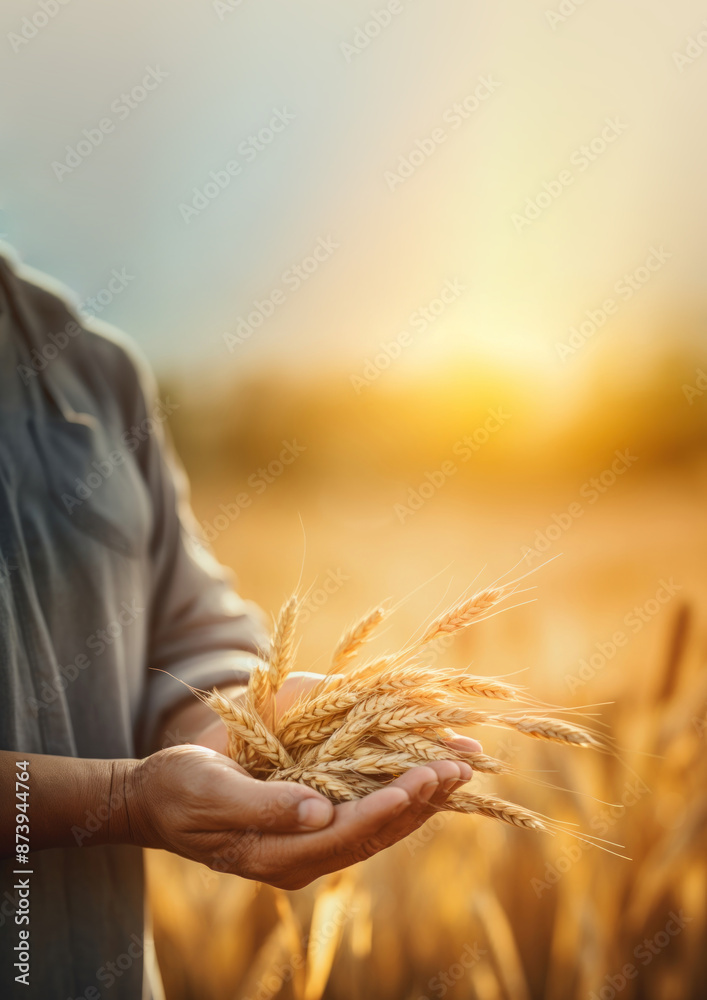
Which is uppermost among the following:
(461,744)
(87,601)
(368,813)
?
(461,744)

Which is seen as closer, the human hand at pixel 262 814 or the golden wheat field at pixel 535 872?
the human hand at pixel 262 814

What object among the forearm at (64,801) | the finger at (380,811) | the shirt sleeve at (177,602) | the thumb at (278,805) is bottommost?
the forearm at (64,801)

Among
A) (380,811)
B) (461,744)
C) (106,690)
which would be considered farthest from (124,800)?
(461,744)

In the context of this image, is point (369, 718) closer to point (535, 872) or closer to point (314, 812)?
point (314, 812)

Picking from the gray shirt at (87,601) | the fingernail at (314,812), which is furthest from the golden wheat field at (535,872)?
the fingernail at (314,812)

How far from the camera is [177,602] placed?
1.65m

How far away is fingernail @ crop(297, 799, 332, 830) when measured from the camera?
3.18 ft

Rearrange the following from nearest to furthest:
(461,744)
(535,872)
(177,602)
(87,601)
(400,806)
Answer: (400,806) < (461,744) < (87,601) < (177,602) < (535,872)

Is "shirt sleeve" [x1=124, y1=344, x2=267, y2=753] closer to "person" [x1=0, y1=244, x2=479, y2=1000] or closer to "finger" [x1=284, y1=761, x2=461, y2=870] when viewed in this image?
"person" [x1=0, y1=244, x2=479, y2=1000]

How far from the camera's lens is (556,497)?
3742mm

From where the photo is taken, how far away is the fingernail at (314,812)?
97 centimetres

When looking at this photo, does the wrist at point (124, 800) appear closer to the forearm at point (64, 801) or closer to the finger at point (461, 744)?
the forearm at point (64, 801)

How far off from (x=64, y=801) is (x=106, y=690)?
0.28 meters

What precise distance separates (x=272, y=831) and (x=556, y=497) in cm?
306
